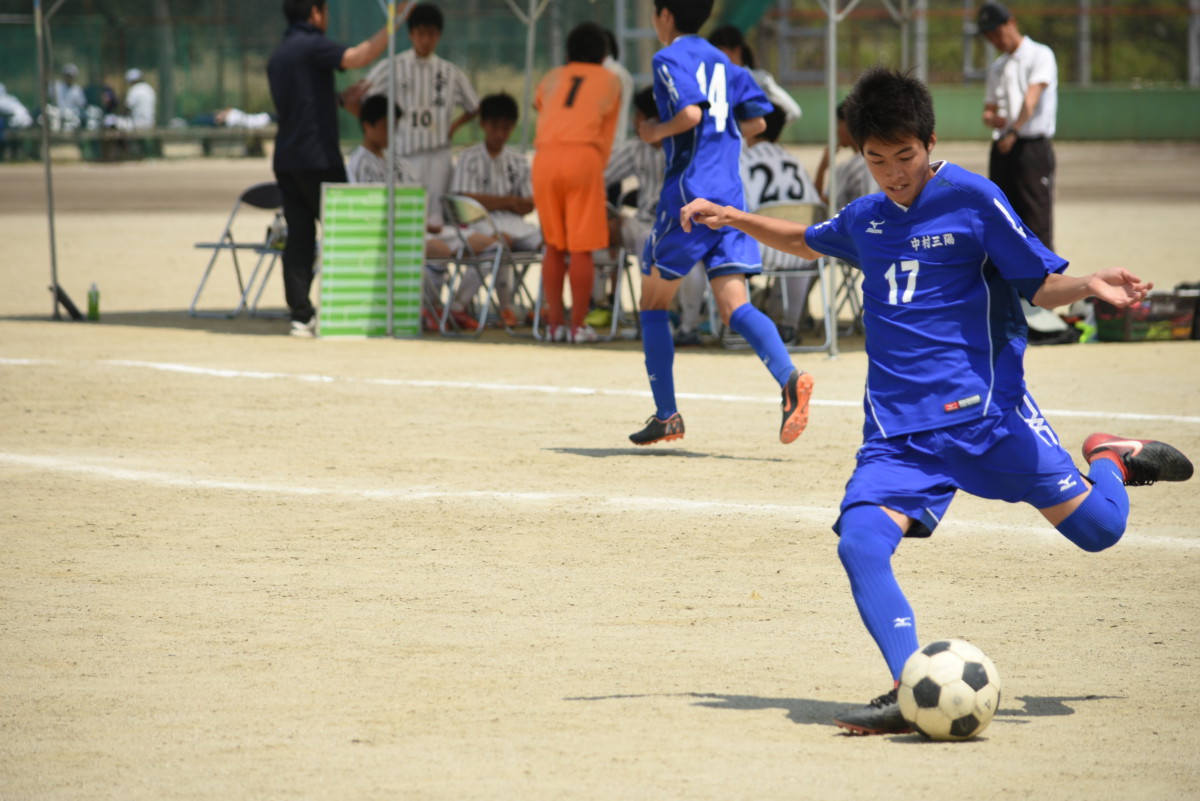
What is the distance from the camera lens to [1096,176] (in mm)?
31797

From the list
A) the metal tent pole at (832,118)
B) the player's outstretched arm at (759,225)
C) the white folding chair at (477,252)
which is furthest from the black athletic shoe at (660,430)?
the white folding chair at (477,252)

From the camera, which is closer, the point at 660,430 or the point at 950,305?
the point at 950,305

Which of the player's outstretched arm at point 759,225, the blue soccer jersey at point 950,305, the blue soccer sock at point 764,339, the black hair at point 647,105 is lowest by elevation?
the blue soccer sock at point 764,339

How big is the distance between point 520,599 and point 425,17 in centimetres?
868

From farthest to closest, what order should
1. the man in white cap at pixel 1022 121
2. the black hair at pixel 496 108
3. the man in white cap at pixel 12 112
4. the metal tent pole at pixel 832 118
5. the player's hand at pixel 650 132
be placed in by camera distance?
the man in white cap at pixel 12 112 < the black hair at pixel 496 108 < the man in white cap at pixel 1022 121 < the metal tent pole at pixel 832 118 < the player's hand at pixel 650 132

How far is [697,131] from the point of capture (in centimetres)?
851

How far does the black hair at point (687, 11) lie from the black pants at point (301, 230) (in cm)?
476

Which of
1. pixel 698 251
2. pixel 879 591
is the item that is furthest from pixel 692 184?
pixel 879 591

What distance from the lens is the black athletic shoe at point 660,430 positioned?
26.9ft

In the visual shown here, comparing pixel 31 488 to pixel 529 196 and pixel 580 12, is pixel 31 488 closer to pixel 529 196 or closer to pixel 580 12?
pixel 529 196

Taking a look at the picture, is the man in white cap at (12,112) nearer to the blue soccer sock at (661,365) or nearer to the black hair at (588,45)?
the black hair at (588,45)

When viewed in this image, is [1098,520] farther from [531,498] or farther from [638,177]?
[638,177]

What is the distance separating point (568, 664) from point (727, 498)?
2504 mm

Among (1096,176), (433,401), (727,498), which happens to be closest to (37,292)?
(433,401)
